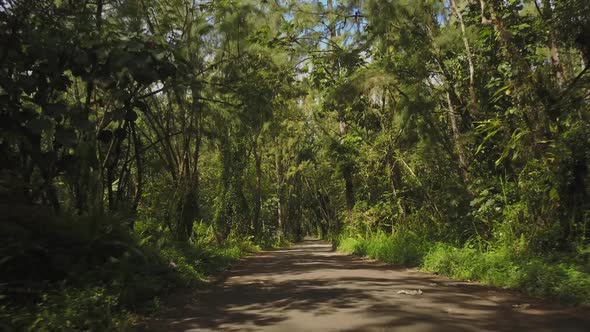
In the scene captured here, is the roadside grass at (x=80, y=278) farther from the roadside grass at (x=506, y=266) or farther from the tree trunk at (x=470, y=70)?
the tree trunk at (x=470, y=70)

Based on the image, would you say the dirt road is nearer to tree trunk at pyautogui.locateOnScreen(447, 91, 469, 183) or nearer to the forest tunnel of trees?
the forest tunnel of trees

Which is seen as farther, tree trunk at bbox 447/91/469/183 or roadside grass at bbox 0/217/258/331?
tree trunk at bbox 447/91/469/183

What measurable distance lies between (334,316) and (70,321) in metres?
3.01

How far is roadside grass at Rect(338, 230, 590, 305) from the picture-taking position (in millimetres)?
6609

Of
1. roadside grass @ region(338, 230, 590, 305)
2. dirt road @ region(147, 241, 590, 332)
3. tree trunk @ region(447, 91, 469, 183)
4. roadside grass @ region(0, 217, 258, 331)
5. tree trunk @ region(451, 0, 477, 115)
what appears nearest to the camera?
roadside grass @ region(0, 217, 258, 331)

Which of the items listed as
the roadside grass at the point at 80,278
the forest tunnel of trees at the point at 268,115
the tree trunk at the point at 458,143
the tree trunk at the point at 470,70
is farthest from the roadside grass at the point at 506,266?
the roadside grass at the point at 80,278

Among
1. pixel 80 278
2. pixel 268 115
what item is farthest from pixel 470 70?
pixel 80 278

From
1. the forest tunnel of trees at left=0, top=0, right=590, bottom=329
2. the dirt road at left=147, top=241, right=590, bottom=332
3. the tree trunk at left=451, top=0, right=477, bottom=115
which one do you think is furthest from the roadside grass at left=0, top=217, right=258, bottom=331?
the tree trunk at left=451, top=0, right=477, bottom=115

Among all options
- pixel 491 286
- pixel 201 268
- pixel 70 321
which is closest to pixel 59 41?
pixel 70 321

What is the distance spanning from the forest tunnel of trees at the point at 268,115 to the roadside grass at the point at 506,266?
0.16 m

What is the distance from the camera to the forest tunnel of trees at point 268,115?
6.69 meters

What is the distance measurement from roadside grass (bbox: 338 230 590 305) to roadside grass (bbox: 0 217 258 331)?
18.0 feet

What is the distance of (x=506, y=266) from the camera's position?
8.38 metres

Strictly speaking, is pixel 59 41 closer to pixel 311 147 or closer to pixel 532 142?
pixel 532 142
